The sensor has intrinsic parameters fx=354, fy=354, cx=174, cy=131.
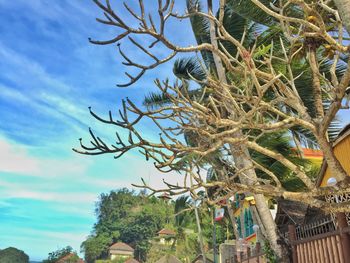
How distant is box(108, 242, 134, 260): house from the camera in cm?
7462

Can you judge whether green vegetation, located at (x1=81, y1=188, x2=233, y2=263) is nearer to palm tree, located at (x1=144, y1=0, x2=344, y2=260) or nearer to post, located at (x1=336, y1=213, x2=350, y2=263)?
palm tree, located at (x1=144, y1=0, x2=344, y2=260)

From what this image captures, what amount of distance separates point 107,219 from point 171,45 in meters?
90.0

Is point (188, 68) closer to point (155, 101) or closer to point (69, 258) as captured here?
point (155, 101)

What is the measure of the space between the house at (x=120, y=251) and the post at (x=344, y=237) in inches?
2908

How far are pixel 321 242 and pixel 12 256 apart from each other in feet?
162

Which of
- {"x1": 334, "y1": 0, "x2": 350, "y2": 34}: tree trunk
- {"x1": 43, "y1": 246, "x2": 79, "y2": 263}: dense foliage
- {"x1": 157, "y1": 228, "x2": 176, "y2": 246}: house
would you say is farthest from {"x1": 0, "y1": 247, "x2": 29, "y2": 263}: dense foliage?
{"x1": 334, "y1": 0, "x2": 350, "y2": 34}: tree trunk

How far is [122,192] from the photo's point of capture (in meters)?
94.6

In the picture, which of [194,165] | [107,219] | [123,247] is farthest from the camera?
[107,219]

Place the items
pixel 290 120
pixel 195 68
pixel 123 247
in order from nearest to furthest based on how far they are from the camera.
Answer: pixel 290 120, pixel 195 68, pixel 123 247

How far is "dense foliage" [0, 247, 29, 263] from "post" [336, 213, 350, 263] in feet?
160

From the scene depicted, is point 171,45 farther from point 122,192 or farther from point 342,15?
point 122,192

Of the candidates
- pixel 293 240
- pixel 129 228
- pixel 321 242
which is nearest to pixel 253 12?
pixel 293 240

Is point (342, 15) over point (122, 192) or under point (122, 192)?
under

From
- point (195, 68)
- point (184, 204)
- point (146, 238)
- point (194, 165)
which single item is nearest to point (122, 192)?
point (146, 238)
